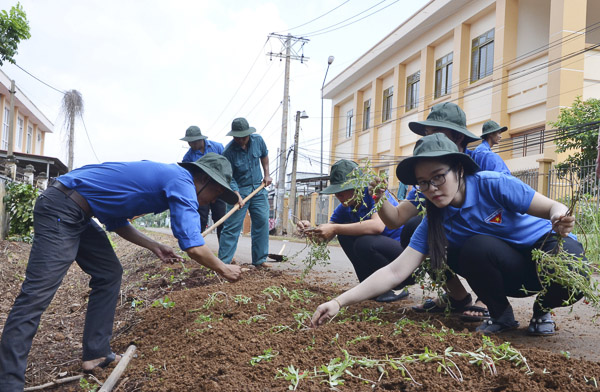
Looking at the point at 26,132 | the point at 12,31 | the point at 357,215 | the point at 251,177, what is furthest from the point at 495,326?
the point at 26,132

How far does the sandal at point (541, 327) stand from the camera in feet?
10.8

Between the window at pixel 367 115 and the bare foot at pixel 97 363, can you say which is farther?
the window at pixel 367 115

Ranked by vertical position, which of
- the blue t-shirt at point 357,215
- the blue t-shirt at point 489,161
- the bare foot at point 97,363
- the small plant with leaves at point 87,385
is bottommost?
the small plant with leaves at point 87,385

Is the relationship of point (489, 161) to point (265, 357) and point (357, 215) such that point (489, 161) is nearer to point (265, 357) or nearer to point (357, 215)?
point (357, 215)

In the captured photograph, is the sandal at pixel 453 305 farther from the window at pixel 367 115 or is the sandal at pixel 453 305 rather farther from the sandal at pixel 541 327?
the window at pixel 367 115

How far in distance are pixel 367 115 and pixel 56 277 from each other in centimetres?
2497

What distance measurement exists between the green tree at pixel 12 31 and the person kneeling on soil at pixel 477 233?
8.33 meters

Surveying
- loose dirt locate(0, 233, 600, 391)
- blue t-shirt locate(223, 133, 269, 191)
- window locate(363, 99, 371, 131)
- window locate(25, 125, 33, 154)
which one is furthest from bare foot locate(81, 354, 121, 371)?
window locate(25, 125, 33, 154)

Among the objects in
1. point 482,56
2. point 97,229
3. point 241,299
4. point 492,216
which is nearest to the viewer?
point 492,216

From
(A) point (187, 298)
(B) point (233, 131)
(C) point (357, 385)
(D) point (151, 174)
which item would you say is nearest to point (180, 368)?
(C) point (357, 385)

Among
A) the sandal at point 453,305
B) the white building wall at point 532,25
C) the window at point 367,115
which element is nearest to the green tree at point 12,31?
the sandal at point 453,305

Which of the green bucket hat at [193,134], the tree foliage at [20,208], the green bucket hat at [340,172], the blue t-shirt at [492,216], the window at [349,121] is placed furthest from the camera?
the window at [349,121]

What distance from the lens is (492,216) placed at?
3061mm

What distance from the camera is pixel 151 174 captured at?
3.11 metres
